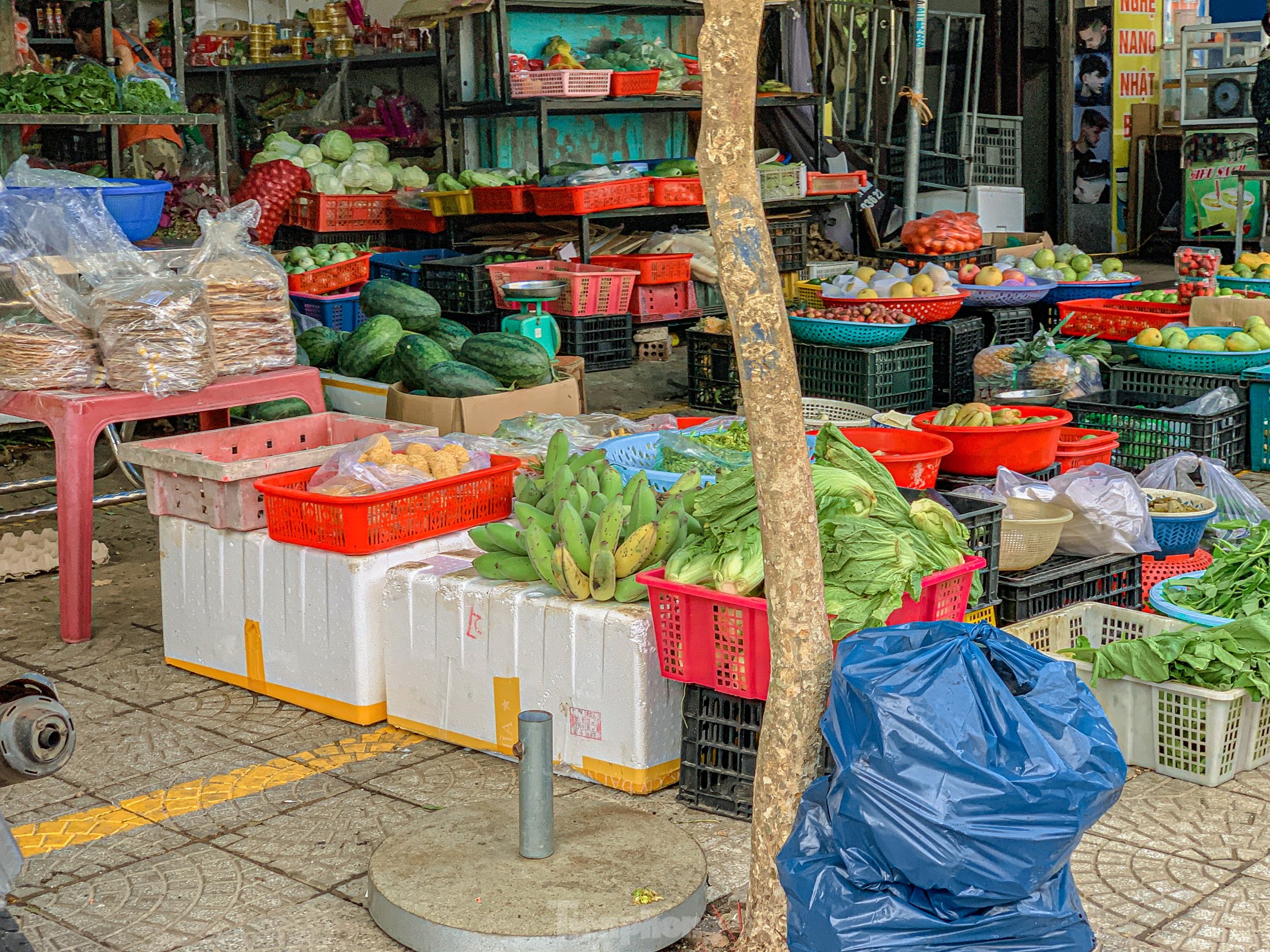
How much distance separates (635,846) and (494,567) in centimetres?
106

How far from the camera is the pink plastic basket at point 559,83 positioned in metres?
10.5

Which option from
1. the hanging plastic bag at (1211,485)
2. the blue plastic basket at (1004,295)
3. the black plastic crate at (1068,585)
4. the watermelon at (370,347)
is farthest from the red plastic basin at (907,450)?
the blue plastic basket at (1004,295)

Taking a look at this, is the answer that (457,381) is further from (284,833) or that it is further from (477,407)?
(284,833)

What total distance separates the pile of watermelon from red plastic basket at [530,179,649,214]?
208cm

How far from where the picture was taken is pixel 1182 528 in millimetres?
5219

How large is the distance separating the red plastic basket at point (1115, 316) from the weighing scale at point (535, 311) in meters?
3.04

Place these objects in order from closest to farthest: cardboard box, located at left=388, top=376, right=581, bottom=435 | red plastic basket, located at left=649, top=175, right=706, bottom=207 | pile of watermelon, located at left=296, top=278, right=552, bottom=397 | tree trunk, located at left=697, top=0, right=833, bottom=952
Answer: tree trunk, located at left=697, top=0, right=833, bottom=952 → cardboard box, located at left=388, top=376, right=581, bottom=435 → pile of watermelon, located at left=296, top=278, right=552, bottom=397 → red plastic basket, located at left=649, top=175, right=706, bottom=207

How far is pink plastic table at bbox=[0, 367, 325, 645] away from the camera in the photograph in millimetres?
5094

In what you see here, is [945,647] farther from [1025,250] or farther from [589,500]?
[1025,250]

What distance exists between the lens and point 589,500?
4270 mm

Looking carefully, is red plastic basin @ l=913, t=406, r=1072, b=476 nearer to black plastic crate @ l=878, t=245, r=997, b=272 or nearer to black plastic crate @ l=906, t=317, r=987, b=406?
black plastic crate @ l=906, t=317, r=987, b=406

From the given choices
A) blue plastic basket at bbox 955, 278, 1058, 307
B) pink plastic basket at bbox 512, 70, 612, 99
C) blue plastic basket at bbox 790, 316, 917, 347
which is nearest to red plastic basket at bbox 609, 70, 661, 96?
pink plastic basket at bbox 512, 70, 612, 99

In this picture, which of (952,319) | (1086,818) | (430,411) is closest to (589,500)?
(1086,818)

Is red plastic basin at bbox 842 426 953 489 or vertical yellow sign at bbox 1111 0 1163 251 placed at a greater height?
vertical yellow sign at bbox 1111 0 1163 251
